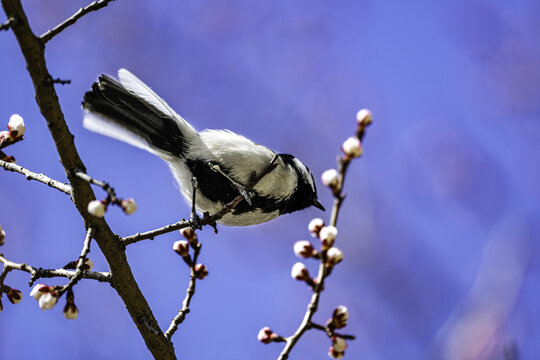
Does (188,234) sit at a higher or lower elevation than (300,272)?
higher

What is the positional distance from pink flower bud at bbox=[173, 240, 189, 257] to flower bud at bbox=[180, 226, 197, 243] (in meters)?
0.03

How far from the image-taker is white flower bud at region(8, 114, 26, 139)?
2314mm

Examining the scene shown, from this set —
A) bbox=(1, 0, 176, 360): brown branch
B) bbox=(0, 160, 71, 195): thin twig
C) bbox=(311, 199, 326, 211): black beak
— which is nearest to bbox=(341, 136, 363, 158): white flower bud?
bbox=(1, 0, 176, 360): brown branch

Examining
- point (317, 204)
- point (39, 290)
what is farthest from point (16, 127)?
point (317, 204)

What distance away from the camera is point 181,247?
2.39 meters

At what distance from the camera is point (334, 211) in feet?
4.89

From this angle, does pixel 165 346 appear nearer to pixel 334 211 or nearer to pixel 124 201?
pixel 124 201


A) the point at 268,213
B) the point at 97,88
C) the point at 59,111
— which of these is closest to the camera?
the point at 59,111

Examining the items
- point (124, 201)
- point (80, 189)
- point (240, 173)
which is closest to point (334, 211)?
point (124, 201)

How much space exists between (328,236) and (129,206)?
0.57 metres

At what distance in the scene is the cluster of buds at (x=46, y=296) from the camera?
5.98 ft

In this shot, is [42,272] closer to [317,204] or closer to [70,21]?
[70,21]

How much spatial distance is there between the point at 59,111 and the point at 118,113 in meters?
1.12

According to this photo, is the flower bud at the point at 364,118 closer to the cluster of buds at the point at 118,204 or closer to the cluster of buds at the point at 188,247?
the cluster of buds at the point at 118,204
